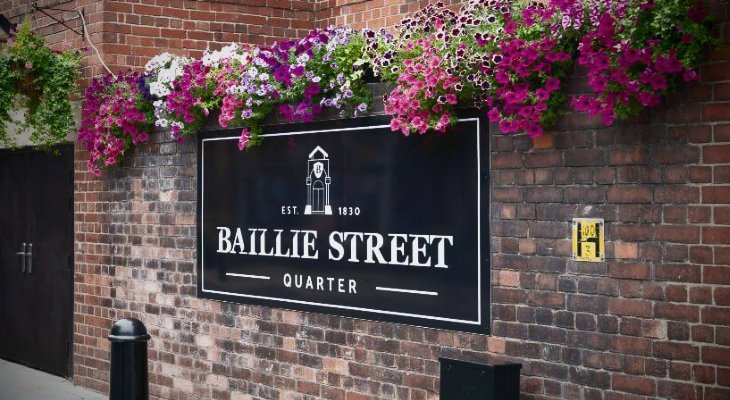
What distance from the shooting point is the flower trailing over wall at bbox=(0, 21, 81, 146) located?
9734 millimetres

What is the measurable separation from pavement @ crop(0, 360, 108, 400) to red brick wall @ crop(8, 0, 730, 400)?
1.22 metres

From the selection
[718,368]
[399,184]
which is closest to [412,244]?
[399,184]

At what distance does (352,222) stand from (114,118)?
9.80 feet

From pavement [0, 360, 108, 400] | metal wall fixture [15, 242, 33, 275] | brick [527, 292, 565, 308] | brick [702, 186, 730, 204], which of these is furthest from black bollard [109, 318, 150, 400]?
metal wall fixture [15, 242, 33, 275]

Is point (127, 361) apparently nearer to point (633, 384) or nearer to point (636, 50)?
point (633, 384)

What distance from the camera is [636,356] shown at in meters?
5.32

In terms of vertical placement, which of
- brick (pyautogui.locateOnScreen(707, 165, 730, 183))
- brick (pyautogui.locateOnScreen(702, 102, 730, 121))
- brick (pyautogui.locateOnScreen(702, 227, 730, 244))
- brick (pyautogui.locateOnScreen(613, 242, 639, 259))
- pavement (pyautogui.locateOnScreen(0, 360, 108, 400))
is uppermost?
brick (pyautogui.locateOnScreen(702, 102, 730, 121))

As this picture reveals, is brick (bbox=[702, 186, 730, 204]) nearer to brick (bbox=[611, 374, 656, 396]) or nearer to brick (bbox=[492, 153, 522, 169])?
brick (bbox=[611, 374, 656, 396])

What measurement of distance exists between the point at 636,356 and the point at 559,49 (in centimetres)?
164

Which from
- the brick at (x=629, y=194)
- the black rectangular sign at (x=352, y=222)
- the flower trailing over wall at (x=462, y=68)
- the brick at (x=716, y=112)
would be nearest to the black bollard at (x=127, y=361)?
the black rectangular sign at (x=352, y=222)

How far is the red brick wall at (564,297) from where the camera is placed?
5039 mm

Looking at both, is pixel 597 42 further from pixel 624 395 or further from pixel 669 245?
pixel 624 395

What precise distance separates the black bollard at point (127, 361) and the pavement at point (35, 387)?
3.57m

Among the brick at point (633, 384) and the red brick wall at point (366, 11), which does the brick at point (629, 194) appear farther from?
the red brick wall at point (366, 11)
